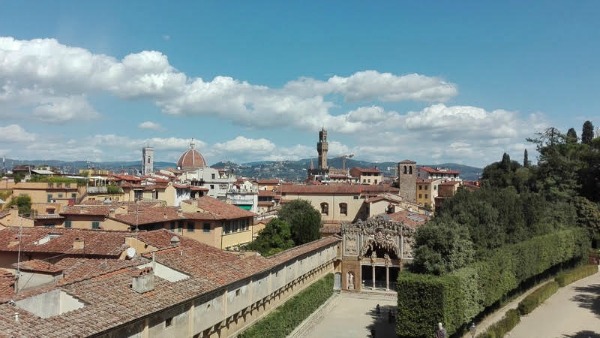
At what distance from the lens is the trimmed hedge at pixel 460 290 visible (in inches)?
1396

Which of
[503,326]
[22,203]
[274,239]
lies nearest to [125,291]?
[503,326]

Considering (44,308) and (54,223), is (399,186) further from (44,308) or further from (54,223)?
(44,308)

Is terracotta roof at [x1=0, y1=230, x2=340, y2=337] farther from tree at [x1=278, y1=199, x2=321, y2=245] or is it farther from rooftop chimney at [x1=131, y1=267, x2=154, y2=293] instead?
tree at [x1=278, y1=199, x2=321, y2=245]

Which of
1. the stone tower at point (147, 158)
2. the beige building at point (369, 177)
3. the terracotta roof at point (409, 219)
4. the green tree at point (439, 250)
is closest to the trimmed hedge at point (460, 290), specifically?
the green tree at point (439, 250)

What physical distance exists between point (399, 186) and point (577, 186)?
1834 inches

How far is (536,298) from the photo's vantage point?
155 feet

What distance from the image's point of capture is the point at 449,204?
53.4m

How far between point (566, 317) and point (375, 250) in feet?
63.6

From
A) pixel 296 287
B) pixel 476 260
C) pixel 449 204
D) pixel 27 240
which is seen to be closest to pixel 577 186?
pixel 449 204

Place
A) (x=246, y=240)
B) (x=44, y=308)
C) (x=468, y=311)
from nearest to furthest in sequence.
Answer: (x=44, y=308), (x=468, y=311), (x=246, y=240)

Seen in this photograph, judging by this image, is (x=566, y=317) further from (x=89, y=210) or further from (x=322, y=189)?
(x=322, y=189)

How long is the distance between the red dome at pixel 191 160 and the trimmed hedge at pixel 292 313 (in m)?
82.9

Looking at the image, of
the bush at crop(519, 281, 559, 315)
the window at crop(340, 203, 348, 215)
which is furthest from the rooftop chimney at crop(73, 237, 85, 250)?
the window at crop(340, 203, 348, 215)

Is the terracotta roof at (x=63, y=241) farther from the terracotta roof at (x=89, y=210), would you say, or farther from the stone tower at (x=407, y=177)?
the stone tower at (x=407, y=177)
